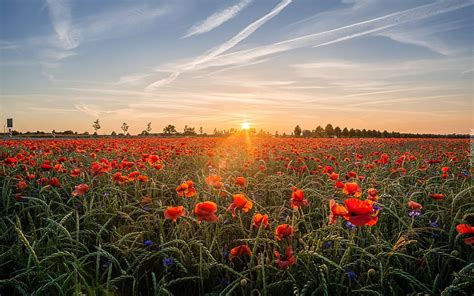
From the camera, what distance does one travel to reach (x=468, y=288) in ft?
6.61

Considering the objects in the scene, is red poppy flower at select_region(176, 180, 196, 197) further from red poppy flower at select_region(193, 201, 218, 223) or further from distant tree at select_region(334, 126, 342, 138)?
distant tree at select_region(334, 126, 342, 138)

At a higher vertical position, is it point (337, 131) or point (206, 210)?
point (337, 131)

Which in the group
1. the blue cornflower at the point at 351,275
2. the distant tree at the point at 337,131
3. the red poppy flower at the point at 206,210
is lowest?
the blue cornflower at the point at 351,275

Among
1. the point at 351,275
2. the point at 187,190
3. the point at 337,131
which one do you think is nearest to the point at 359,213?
the point at 351,275

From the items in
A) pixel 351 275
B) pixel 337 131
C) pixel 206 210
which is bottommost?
pixel 351 275

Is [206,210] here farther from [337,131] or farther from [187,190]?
[337,131]

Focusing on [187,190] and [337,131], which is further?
[337,131]

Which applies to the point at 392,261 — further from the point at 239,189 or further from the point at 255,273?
the point at 239,189

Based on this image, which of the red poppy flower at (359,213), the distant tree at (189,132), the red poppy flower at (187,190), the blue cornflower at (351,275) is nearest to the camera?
the red poppy flower at (359,213)

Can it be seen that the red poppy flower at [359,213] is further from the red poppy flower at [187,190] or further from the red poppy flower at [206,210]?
the red poppy flower at [187,190]

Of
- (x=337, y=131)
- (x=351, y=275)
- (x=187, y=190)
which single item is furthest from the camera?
(x=337, y=131)

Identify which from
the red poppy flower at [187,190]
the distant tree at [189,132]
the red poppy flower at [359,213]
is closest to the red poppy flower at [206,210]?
the red poppy flower at [187,190]

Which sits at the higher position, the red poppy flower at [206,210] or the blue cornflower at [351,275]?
the red poppy flower at [206,210]

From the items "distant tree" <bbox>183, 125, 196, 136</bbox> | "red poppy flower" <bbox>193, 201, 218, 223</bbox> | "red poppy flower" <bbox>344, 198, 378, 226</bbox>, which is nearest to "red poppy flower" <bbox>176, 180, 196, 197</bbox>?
"red poppy flower" <bbox>193, 201, 218, 223</bbox>
